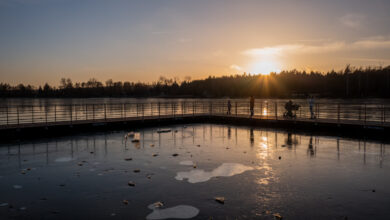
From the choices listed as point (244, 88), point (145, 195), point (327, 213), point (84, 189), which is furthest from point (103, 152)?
point (244, 88)

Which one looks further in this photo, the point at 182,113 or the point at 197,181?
the point at 182,113

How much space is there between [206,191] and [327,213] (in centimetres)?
315

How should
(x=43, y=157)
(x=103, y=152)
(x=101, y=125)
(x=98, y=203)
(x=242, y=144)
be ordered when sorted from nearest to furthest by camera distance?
(x=98, y=203) → (x=43, y=157) → (x=103, y=152) → (x=242, y=144) → (x=101, y=125)

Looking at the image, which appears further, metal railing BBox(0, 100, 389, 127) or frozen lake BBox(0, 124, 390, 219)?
metal railing BBox(0, 100, 389, 127)

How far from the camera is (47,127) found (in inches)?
810

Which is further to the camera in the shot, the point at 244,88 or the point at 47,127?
the point at 244,88

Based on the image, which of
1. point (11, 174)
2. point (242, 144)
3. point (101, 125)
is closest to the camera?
point (11, 174)

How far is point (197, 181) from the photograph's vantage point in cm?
916

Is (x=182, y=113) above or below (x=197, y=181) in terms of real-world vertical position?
above

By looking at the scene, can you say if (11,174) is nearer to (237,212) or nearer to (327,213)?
(237,212)

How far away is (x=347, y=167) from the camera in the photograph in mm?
10484

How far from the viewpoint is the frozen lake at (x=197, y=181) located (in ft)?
22.6

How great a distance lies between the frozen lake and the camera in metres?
6.88

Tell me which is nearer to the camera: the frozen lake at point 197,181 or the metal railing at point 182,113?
the frozen lake at point 197,181
